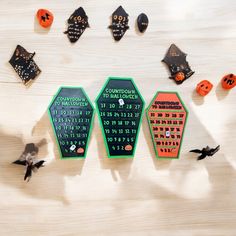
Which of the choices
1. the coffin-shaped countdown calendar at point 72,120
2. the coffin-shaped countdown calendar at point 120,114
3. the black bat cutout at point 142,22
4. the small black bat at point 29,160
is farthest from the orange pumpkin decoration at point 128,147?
the black bat cutout at point 142,22

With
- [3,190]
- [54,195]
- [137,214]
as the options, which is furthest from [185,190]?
[3,190]

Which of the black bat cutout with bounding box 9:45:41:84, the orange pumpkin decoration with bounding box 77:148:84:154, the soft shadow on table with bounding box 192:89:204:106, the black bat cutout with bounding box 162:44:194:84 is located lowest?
the orange pumpkin decoration with bounding box 77:148:84:154

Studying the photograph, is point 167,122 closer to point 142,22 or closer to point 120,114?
point 120,114

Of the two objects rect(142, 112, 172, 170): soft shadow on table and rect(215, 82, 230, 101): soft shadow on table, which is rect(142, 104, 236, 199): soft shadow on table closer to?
rect(142, 112, 172, 170): soft shadow on table

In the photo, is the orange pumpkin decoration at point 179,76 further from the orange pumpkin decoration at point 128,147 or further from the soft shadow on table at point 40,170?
the soft shadow on table at point 40,170

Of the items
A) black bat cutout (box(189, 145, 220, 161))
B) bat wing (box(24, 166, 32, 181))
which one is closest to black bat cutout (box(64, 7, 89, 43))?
bat wing (box(24, 166, 32, 181))

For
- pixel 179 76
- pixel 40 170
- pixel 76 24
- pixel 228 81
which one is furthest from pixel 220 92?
pixel 40 170
